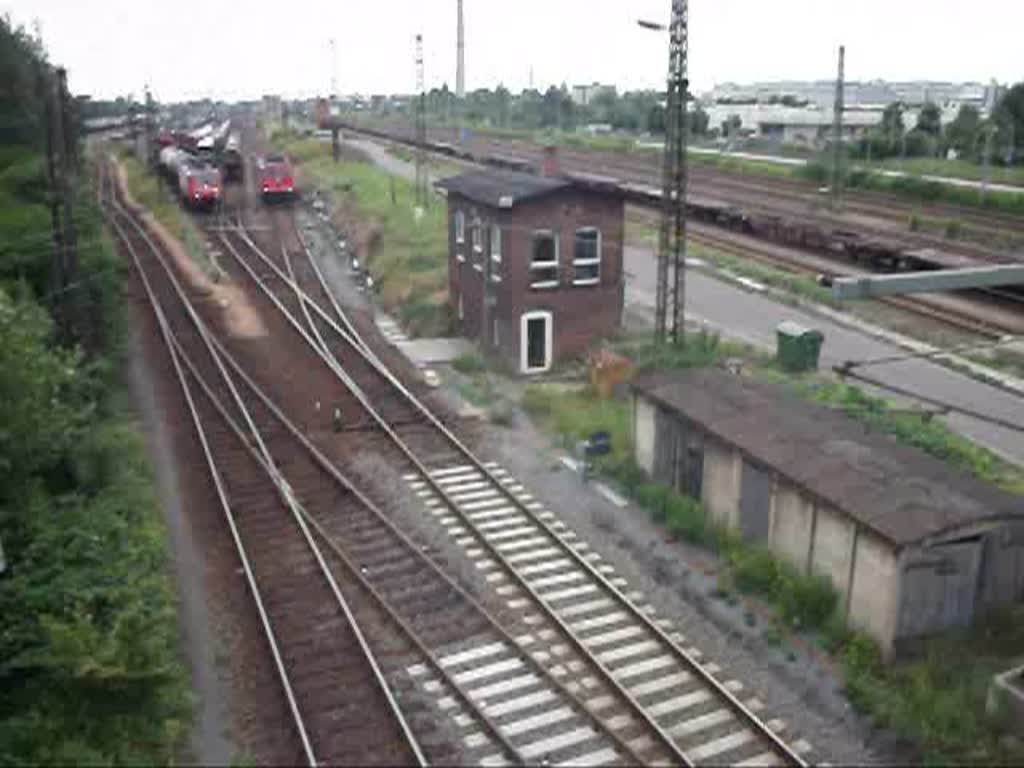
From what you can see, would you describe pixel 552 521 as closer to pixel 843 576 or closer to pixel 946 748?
pixel 843 576

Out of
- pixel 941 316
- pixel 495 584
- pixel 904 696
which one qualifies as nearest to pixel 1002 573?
pixel 904 696

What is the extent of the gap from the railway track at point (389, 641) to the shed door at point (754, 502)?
410 centimetres

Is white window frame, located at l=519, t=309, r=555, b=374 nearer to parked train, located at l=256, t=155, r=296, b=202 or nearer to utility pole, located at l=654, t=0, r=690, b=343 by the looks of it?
utility pole, located at l=654, t=0, r=690, b=343

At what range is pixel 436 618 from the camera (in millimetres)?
14219

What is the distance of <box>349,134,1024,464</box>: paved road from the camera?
20797 mm

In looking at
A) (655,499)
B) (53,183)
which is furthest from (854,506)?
(53,183)

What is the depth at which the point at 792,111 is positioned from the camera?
106062 mm

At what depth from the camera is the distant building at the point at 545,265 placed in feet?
83.5

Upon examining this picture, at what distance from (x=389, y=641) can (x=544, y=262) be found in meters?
14.1

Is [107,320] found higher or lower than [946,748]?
higher

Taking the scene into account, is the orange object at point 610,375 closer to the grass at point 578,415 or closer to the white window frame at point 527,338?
the grass at point 578,415

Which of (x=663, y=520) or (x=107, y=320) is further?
(x=107, y=320)

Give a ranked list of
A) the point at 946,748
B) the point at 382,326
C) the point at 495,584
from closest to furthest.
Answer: the point at 946,748, the point at 495,584, the point at 382,326

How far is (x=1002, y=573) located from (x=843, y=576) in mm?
2028
